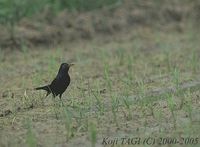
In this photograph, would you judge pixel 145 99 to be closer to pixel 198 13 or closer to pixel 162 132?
pixel 162 132

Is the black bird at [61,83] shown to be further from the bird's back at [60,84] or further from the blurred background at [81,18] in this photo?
the blurred background at [81,18]

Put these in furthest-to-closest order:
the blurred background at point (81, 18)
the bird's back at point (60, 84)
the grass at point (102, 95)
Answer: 1. the blurred background at point (81, 18)
2. the bird's back at point (60, 84)
3. the grass at point (102, 95)

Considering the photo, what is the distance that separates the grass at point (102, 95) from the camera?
6.17 m

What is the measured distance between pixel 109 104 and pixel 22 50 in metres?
3.59

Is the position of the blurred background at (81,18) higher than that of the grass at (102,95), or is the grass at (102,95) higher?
the blurred background at (81,18)

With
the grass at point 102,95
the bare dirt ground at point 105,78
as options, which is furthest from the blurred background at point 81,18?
the grass at point 102,95

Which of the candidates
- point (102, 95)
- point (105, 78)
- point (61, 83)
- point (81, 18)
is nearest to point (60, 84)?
point (61, 83)

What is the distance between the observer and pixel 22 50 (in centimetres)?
1072

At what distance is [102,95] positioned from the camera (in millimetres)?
7855

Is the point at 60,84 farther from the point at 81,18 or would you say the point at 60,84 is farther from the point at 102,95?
the point at 81,18

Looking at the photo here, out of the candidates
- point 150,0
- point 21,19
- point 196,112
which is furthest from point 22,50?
point 196,112

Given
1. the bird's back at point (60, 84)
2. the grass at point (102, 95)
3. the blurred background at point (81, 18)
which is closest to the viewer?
the grass at point (102, 95)

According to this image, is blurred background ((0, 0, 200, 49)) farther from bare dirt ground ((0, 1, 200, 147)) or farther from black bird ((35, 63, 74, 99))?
black bird ((35, 63, 74, 99))

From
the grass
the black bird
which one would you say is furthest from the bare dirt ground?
the black bird
